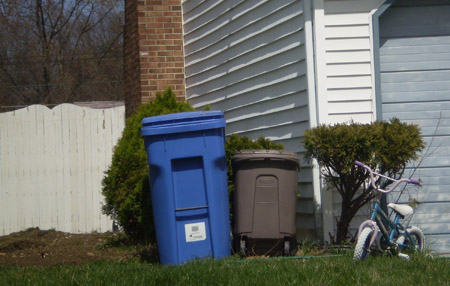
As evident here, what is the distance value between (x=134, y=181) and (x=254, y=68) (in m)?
2.13

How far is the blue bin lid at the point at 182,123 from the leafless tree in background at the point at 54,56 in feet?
57.5

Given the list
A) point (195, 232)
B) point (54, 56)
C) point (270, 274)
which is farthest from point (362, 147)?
point (54, 56)

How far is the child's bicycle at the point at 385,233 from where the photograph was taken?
626 cm

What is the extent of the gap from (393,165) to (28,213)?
746cm

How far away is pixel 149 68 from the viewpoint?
11297 mm

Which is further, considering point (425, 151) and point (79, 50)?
point (79, 50)

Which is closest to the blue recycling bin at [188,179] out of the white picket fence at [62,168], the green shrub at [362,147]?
the green shrub at [362,147]

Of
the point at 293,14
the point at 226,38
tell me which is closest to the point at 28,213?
the point at 226,38

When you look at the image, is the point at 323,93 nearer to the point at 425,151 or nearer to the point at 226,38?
the point at 425,151

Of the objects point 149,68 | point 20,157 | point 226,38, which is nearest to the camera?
point 226,38

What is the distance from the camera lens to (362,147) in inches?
278

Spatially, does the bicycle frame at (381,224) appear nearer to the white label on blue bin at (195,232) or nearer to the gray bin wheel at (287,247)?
the gray bin wheel at (287,247)

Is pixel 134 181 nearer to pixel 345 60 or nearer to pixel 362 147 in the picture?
pixel 345 60

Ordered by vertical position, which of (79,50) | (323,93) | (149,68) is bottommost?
(323,93)
